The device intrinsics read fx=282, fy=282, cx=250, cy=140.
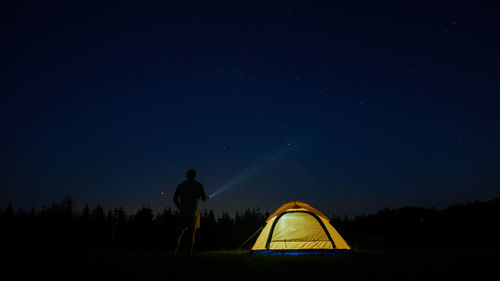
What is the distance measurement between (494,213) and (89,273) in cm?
4958

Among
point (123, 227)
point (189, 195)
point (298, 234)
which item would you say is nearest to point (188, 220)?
point (189, 195)

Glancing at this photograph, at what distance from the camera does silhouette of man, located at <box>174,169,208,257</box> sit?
770cm

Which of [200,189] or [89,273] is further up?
[200,189]

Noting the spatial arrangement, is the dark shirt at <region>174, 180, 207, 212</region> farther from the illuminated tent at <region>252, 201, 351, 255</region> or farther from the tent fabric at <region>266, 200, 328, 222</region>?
the tent fabric at <region>266, 200, 328, 222</region>

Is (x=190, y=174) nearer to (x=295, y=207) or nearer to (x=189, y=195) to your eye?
(x=189, y=195)

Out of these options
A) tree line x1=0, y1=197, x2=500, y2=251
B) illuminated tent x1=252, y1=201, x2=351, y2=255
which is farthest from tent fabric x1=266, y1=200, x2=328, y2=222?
tree line x1=0, y1=197, x2=500, y2=251

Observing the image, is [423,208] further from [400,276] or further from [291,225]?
[400,276]

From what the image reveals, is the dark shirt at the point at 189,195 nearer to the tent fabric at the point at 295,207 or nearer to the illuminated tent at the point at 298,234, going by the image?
the illuminated tent at the point at 298,234

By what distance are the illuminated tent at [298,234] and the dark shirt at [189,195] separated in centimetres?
343

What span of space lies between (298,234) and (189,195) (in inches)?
185

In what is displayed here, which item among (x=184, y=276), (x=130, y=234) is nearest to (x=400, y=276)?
(x=184, y=276)

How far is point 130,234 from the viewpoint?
86.4 metres

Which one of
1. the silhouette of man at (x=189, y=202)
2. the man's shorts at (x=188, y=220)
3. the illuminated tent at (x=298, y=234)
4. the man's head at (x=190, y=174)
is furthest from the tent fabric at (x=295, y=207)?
the man's head at (x=190, y=174)

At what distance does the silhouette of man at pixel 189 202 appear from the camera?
303 inches
